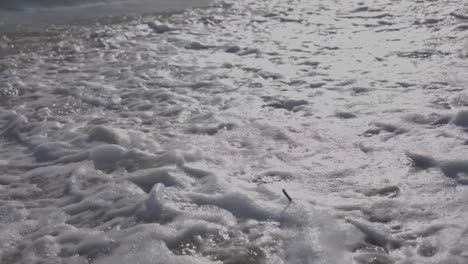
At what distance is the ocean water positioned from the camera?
2748 mm

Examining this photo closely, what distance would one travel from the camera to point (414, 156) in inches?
137

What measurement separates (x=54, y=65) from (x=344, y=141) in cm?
406

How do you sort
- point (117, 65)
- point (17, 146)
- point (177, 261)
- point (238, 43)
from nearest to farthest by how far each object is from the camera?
point (177, 261)
point (17, 146)
point (117, 65)
point (238, 43)

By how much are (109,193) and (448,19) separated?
17.8 feet

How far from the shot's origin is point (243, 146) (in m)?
3.88

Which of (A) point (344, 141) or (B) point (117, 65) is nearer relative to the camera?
(A) point (344, 141)

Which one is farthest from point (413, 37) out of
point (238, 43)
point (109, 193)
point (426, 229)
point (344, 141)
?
point (109, 193)

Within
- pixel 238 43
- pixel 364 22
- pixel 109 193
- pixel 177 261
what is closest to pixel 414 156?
pixel 177 261

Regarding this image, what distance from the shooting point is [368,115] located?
4.23 metres

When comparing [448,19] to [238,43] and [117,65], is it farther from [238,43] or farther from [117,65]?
[117,65]

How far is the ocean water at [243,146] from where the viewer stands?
275cm

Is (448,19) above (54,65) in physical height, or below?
above

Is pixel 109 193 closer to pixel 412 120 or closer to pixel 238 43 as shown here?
pixel 412 120

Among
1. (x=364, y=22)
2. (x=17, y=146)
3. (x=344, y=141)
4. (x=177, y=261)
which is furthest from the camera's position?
(x=364, y=22)
